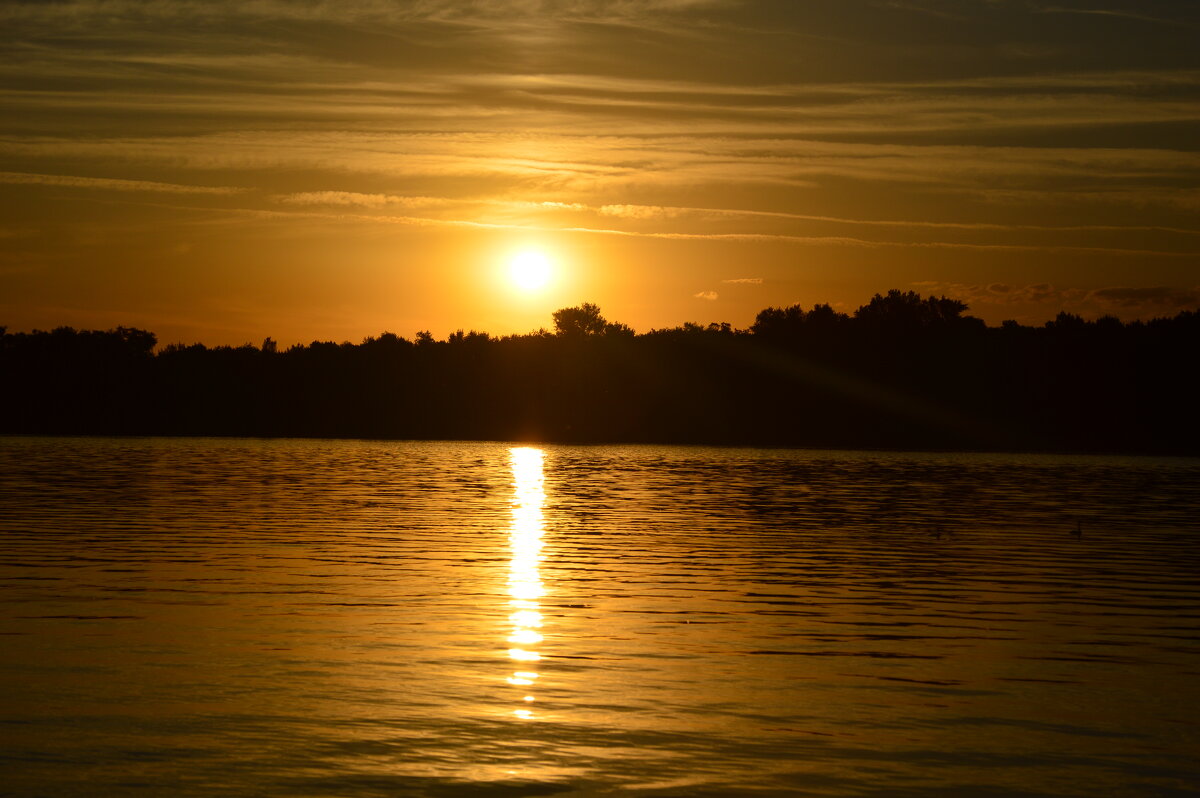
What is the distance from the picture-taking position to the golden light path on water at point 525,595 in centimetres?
1841

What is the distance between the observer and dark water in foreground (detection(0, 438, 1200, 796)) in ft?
45.6

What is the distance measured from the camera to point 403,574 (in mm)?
29906

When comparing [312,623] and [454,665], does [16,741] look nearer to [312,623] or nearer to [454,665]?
[454,665]

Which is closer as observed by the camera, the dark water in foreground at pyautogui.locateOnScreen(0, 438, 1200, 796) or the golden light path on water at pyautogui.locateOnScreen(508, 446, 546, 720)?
the dark water in foreground at pyautogui.locateOnScreen(0, 438, 1200, 796)

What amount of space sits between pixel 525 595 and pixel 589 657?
702cm

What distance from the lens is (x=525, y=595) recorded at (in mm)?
27094

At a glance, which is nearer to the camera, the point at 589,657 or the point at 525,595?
the point at 589,657

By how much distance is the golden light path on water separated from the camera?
1841 centimetres

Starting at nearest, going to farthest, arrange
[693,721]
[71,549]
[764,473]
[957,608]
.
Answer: [693,721], [957,608], [71,549], [764,473]

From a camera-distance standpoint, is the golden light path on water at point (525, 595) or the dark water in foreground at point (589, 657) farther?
the golden light path on water at point (525, 595)

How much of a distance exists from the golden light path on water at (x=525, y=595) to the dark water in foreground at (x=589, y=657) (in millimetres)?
109

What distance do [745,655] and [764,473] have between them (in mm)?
67272

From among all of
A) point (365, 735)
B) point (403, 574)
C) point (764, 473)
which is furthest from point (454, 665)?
point (764, 473)

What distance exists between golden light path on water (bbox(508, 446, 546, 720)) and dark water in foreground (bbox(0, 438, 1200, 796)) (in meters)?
0.11
